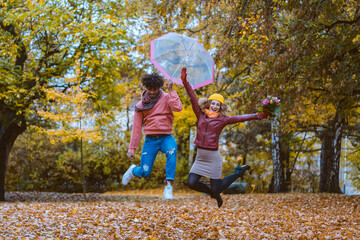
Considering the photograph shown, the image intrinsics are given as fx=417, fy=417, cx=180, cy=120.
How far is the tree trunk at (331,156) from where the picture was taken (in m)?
16.2

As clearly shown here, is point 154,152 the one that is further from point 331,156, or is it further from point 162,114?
point 331,156

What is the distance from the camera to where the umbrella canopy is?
554cm

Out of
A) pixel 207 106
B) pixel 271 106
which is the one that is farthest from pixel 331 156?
pixel 207 106

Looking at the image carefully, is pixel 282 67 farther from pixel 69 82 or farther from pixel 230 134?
pixel 230 134

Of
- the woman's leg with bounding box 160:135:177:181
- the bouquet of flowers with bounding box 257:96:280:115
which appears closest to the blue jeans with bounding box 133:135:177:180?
the woman's leg with bounding box 160:135:177:181

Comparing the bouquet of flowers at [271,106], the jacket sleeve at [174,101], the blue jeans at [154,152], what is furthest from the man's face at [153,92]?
the bouquet of flowers at [271,106]

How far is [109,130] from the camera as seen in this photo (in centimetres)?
2347

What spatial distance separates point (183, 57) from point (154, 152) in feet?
4.38

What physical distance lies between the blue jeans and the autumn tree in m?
7.36

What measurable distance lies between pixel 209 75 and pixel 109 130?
723 inches

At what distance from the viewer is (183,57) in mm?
5629

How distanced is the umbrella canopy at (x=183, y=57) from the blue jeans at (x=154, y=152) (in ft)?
2.70

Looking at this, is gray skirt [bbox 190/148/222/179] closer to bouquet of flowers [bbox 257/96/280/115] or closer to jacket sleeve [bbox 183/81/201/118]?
jacket sleeve [bbox 183/81/201/118]

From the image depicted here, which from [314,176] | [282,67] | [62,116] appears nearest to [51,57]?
[62,116]
